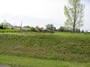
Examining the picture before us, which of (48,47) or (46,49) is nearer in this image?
(46,49)

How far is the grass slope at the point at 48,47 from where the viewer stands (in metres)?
14.5

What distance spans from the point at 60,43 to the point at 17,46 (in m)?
7.59

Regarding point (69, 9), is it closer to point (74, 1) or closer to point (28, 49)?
point (74, 1)

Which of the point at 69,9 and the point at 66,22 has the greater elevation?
the point at 69,9

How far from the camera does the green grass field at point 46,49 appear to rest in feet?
44.6

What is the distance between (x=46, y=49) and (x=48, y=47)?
2.43 feet

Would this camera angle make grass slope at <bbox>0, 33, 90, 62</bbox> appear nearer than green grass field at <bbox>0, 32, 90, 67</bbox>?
No

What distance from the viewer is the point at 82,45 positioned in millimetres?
17000

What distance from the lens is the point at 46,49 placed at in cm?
1659

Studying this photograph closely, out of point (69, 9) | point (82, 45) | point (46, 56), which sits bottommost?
point (46, 56)

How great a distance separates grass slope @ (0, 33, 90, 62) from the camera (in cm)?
1452

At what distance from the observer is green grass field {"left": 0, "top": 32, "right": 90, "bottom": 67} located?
13.6 metres

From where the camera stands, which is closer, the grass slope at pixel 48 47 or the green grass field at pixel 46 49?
the green grass field at pixel 46 49

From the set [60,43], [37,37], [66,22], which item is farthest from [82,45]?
[66,22]
